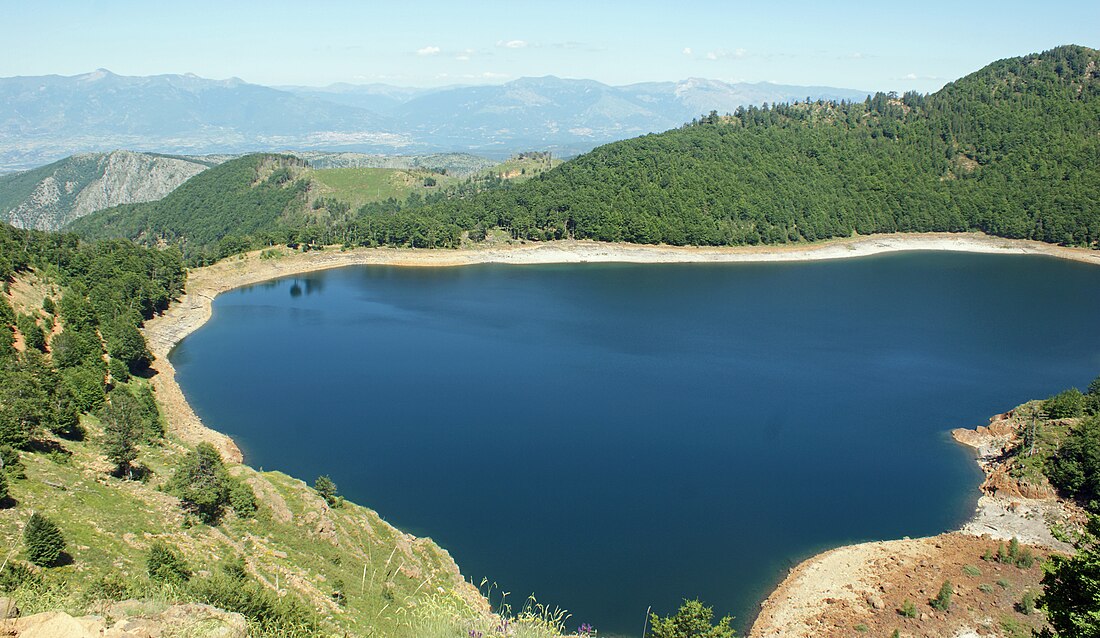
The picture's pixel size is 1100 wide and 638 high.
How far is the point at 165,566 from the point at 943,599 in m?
29.2

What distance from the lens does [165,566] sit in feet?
70.2

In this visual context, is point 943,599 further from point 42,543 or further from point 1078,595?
point 42,543

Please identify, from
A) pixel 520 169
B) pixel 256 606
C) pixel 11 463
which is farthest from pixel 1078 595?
pixel 520 169

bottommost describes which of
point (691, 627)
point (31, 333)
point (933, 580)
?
point (933, 580)

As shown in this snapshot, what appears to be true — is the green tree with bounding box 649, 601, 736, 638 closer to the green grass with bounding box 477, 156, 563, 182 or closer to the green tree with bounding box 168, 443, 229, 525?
the green tree with bounding box 168, 443, 229, 525

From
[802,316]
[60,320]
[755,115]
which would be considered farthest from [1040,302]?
[60,320]

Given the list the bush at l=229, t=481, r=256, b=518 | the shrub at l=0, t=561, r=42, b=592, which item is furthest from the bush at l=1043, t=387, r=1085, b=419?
the shrub at l=0, t=561, r=42, b=592

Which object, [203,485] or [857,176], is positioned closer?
[203,485]

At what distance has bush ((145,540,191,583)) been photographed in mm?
20750

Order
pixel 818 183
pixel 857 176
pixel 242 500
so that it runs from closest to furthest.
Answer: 1. pixel 242 500
2. pixel 818 183
3. pixel 857 176

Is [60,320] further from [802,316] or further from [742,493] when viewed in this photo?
[802,316]

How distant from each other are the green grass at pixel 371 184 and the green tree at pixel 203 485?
426 feet

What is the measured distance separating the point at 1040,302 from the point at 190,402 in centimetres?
8937

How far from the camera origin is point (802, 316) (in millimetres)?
79562
